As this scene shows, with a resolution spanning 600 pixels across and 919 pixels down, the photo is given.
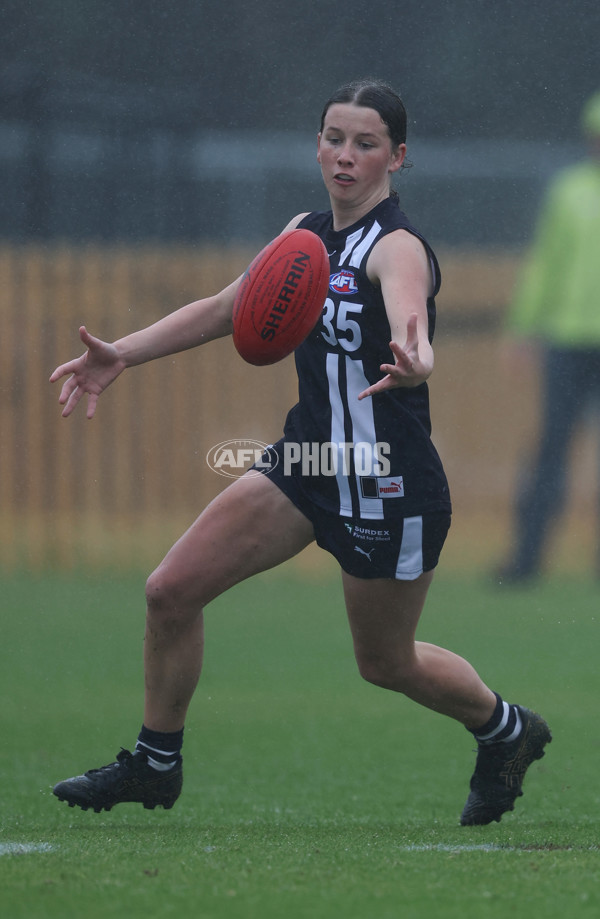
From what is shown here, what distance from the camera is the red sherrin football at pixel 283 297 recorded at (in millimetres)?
3010

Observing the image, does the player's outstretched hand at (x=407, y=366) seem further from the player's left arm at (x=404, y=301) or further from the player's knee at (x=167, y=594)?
the player's knee at (x=167, y=594)

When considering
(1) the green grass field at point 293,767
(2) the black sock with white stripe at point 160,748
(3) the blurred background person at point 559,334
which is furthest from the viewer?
(3) the blurred background person at point 559,334

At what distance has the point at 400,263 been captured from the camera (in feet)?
9.76

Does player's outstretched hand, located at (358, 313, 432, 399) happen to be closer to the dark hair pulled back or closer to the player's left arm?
the player's left arm

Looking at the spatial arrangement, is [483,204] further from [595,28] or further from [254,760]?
[254,760]

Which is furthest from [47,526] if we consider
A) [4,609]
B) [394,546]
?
[394,546]

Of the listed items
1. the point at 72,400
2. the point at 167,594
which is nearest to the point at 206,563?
the point at 167,594

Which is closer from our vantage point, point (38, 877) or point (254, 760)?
point (38, 877)

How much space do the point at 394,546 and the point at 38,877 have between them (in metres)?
1.02

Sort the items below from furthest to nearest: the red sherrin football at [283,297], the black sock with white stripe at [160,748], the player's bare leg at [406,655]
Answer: the black sock with white stripe at [160,748] < the player's bare leg at [406,655] < the red sherrin football at [283,297]

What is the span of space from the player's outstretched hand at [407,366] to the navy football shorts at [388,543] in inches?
16.7

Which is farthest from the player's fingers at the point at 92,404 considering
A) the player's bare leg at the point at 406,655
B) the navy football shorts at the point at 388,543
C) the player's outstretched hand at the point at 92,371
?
the player's bare leg at the point at 406,655

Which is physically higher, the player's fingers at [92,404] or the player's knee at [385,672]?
the player's fingers at [92,404]

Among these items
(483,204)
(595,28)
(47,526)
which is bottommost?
(47,526)
